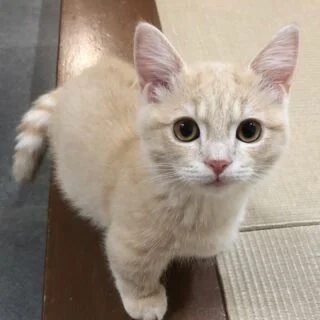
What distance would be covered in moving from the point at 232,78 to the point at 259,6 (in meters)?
0.77

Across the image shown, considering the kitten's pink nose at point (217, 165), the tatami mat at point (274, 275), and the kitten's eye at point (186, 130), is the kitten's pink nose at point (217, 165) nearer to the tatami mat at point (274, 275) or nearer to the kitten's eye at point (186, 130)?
the kitten's eye at point (186, 130)

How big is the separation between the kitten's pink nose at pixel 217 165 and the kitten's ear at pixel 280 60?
0.17m

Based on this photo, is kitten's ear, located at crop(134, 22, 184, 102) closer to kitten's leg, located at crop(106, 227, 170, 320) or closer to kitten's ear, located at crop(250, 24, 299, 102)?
kitten's ear, located at crop(250, 24, 299, 102)

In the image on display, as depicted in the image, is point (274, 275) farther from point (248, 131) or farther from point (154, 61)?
point (154, 61)

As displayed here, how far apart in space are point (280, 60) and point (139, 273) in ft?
1.30

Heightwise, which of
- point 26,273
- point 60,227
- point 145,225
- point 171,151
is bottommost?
point 26,273

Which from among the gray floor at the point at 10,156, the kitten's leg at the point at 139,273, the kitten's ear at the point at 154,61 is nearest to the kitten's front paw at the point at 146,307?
the kitten's leg at the point at 139,273

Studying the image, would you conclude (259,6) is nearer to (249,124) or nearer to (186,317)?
(249,124)

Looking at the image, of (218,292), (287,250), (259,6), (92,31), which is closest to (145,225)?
(218,292)

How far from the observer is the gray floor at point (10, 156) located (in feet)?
4.40

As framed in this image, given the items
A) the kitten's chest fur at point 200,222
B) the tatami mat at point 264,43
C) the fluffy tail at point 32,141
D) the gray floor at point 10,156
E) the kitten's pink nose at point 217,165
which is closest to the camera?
the kitten's pink nose at point 217,165

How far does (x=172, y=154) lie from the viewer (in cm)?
68

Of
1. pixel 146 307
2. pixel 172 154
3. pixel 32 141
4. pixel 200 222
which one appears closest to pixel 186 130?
pixel 172 154

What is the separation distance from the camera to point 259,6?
1390 mm
